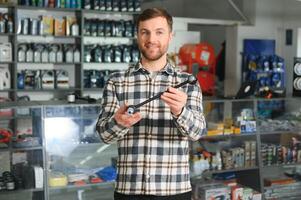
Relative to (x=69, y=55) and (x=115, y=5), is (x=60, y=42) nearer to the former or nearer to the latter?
(x=69, y=55)

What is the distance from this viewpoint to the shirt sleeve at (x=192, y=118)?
1833 millimetres

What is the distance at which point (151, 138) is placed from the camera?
1.98 m

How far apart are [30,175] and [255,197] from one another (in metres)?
2.25

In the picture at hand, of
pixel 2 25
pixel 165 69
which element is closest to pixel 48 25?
pixel 2 25

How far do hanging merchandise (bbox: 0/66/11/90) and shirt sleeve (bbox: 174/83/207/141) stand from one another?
17.1ft

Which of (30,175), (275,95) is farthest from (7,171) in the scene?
(275,95)

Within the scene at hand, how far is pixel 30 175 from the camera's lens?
3.70m

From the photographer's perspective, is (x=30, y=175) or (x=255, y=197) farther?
(x=255, y=197)

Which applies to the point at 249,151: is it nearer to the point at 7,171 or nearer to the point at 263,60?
the point at 7,171

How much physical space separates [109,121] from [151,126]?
18 centimetres

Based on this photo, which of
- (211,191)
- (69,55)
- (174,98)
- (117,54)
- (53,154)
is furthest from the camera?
(117,54)

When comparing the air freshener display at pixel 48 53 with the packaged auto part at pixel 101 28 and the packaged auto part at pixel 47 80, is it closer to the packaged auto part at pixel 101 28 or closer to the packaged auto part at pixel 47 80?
the packaged auto part at pixel 47 80

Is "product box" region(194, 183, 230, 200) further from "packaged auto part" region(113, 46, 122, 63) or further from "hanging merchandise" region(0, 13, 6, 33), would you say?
"hanging merchandise" region(0, 13, 6, 33)

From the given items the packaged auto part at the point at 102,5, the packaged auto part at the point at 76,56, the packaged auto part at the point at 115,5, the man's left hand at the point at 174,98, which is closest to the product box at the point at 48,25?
the packaged auto part at the point at 76,56
